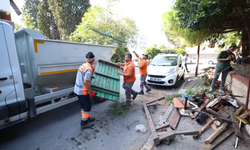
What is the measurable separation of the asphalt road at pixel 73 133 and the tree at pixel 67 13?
768 inches

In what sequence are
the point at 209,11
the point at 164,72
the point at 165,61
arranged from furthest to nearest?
the point at 165,61 < the point at 164,72 < the point at 209,11

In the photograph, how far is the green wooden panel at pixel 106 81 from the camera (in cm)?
356

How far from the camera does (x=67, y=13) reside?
811 inches

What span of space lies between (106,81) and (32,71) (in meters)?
1.80

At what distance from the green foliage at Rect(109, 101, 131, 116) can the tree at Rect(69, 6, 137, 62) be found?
A: 26.0 feet

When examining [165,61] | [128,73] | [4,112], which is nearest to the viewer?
[4,112]

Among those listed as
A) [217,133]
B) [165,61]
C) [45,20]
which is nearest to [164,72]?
[165,61]

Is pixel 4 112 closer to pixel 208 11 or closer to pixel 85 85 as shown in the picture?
pixel 85 85

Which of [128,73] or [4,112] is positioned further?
[128,73]

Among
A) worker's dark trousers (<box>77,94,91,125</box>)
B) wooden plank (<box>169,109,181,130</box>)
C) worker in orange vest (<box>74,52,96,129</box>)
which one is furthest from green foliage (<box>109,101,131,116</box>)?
wooden plank (<box>169,109,181,130</box>)

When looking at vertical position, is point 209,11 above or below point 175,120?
above

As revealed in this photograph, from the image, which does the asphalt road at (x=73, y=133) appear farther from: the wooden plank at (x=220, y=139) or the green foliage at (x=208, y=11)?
the green foliage at (x=208, y=11)

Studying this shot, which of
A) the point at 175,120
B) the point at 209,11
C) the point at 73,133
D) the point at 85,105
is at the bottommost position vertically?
the point at 73,133

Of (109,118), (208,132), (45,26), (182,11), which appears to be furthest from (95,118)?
(45,26)
